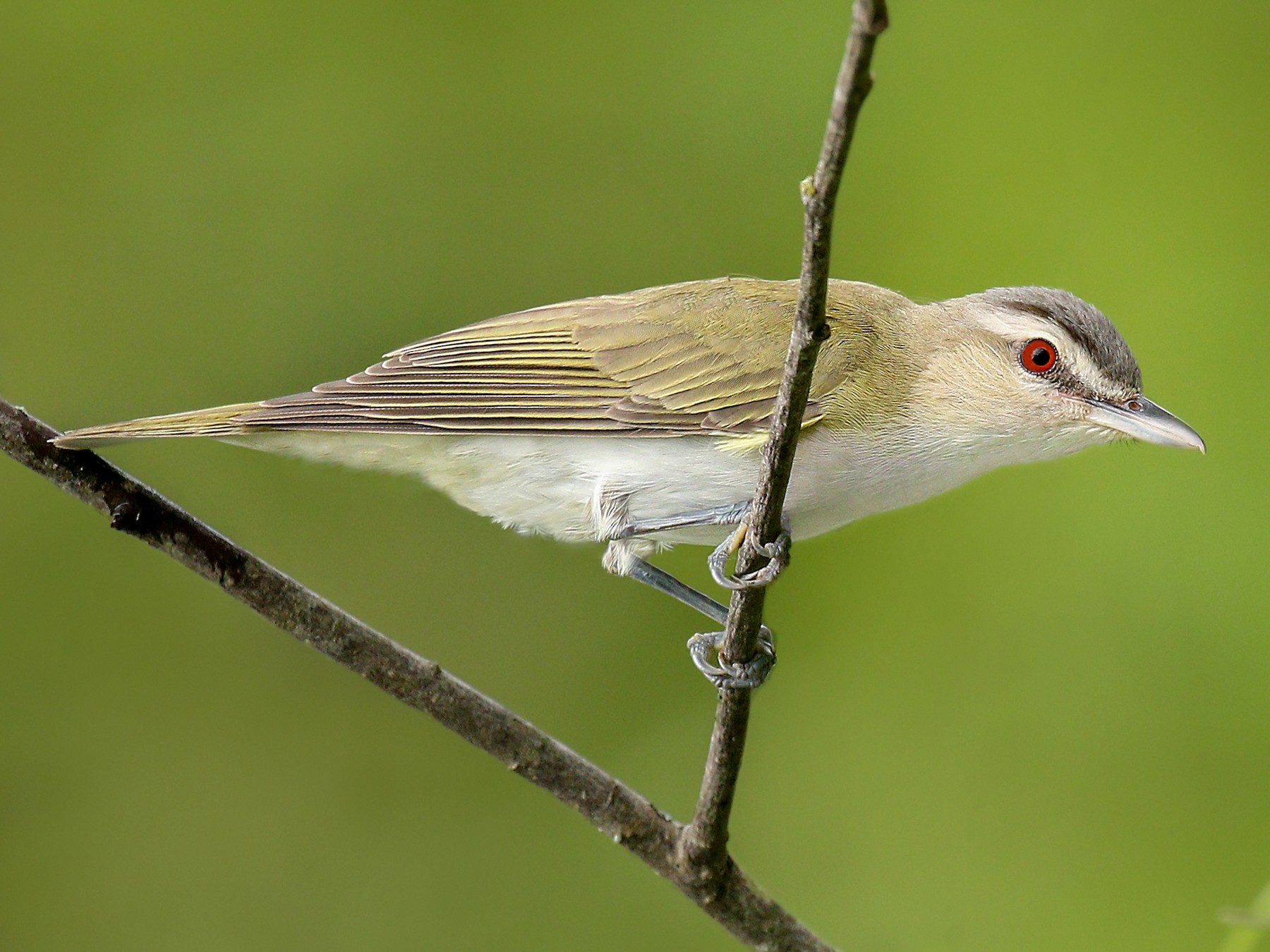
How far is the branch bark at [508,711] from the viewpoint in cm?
245

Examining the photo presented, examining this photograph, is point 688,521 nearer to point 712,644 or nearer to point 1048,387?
point 712,644

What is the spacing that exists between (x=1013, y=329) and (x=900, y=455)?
1.72 feet

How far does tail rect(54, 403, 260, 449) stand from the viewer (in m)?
2.45

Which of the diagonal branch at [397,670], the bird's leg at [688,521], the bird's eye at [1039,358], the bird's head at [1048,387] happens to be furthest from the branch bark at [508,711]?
the bird's eye at [1039,358]

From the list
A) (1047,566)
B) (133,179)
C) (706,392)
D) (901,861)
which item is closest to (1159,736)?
(1047,566)

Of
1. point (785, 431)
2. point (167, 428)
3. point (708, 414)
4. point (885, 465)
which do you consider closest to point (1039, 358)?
point (885, 465)

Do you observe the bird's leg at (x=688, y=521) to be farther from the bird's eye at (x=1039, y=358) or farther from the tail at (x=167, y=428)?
the tail at (x=167, y=428)

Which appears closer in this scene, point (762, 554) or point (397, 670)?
point (762, 554)

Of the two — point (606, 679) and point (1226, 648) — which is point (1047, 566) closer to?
point (1226, 648)

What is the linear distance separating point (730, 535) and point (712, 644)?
10.8 inches

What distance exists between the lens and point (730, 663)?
2.58 meters

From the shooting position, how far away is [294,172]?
487 centimetres

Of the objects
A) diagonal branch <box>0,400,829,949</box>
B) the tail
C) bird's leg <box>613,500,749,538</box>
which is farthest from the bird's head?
the tail

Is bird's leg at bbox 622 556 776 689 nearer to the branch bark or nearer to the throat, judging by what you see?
the branch bark
